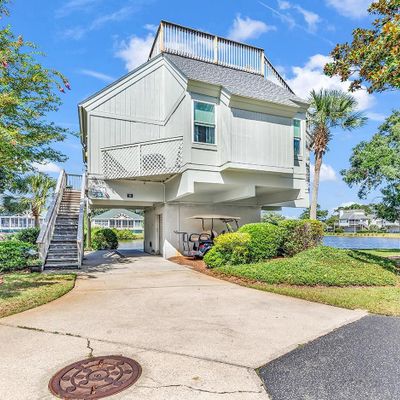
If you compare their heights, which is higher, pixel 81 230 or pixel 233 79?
pixel 233 79

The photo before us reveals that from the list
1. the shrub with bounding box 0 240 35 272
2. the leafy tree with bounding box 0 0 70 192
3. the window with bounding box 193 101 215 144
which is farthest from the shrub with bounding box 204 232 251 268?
the leafy tree with bounding box 0 0 70 192

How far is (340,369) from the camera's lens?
3.29 meters

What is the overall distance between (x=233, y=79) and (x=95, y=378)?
1431 cm

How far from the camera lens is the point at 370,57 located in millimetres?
7812

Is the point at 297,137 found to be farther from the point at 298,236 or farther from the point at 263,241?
the point at 263,241

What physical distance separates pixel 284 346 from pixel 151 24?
56.5 feet

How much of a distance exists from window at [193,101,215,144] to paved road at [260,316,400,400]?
9125 mm

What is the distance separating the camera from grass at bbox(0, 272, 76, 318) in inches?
230

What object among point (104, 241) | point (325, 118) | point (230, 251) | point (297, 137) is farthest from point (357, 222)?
point (230, 251)

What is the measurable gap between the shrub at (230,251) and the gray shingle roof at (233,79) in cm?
577

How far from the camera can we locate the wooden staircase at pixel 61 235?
1050cm

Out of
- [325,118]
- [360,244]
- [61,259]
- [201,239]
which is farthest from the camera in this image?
[360,244]

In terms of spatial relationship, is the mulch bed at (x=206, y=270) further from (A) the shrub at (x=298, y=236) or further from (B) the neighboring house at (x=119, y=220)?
(B) the neighboring house at (x=119, y=220)

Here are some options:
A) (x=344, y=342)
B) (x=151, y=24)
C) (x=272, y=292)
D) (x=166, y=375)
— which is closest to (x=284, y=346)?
(x=344, y=342)
